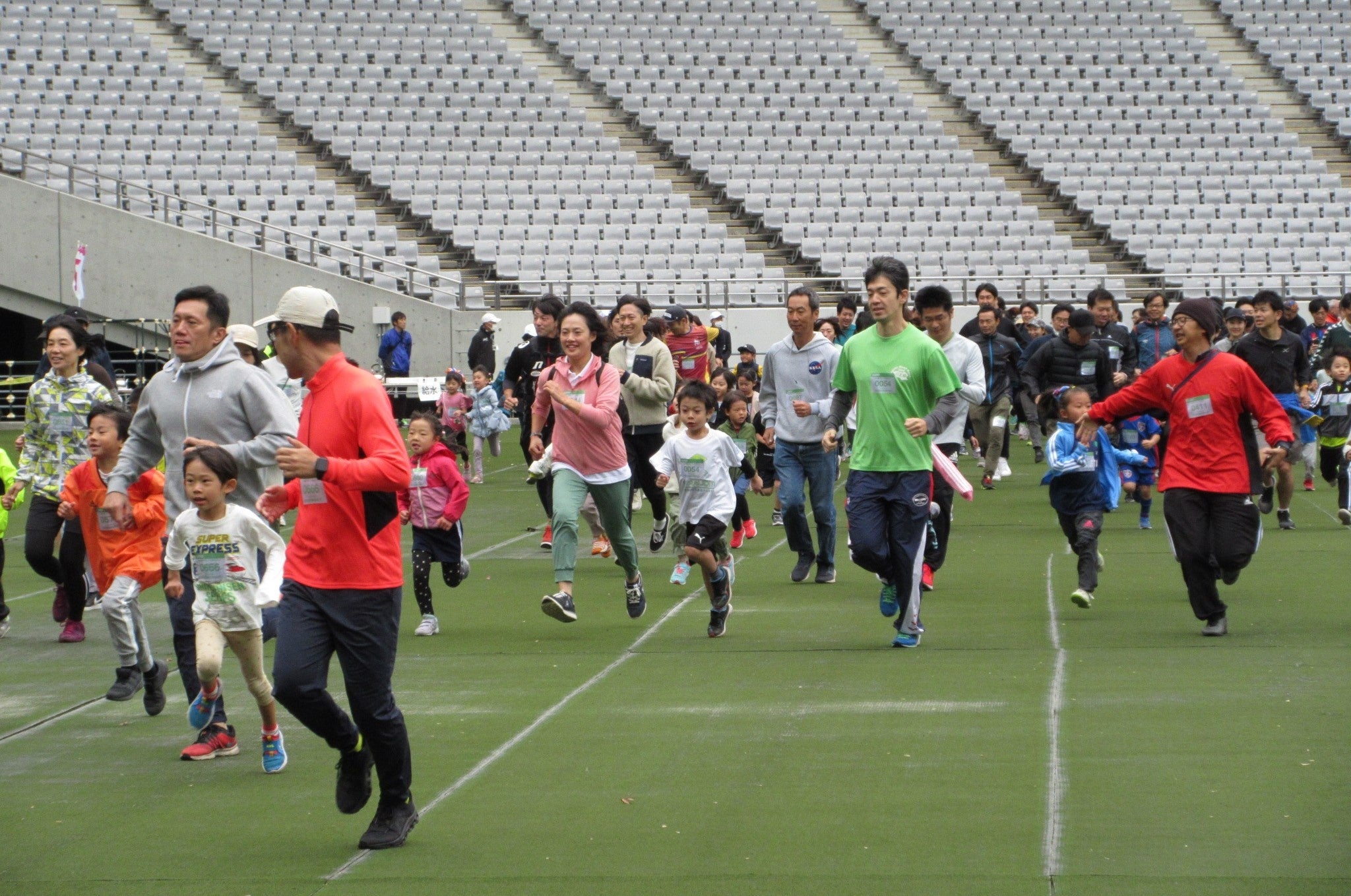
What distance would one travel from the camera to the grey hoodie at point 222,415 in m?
6.12

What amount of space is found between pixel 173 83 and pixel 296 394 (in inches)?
789

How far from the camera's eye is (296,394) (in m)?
15.0

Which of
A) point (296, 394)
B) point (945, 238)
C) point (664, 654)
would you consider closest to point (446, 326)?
point (945, 238)

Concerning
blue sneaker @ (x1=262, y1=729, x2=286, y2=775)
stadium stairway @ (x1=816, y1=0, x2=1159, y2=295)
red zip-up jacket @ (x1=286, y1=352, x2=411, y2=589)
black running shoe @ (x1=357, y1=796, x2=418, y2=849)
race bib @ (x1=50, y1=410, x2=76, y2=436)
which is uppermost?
stadium stairway @ (x1=816, y1=0, x2=1159, y2=295)

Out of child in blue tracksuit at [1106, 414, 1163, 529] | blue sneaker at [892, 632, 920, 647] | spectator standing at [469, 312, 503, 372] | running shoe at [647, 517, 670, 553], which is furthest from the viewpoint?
spectator standing at [469, 312, 503, 372]

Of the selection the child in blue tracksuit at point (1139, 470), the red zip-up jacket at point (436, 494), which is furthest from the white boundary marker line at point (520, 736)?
the child in blue tracksuit at point (1139, 470)

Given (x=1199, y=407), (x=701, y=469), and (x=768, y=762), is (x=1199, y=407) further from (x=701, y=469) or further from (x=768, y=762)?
(x=768, y=762)

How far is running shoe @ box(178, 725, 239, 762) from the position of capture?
6.48 metres

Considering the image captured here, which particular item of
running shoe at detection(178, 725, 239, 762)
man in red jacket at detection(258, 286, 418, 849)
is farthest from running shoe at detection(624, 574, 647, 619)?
man in red jacket at detection(258, 286, 418, 849)

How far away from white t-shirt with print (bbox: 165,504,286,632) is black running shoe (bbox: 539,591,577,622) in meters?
2.52

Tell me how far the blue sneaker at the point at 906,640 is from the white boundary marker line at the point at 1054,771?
660mm

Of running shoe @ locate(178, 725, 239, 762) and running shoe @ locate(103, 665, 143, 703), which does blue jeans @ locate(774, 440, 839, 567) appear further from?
running shoe @ locate(178, 725, 239, 762)

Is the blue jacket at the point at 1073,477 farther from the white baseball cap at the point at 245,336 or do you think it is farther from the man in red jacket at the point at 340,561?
the man in red jacket at the point at 340,561

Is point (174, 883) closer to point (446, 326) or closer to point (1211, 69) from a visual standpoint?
point (446, 326)
